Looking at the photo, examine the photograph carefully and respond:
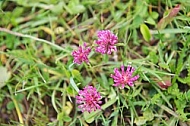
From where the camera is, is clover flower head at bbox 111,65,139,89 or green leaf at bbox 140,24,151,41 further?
green leaf at bbox 140,24,151,41

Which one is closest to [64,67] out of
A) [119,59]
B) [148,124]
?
[119,59]

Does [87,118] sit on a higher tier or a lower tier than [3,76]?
lower

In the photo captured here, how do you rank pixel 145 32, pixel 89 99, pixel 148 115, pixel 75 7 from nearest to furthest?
pixel 89 99
pixel 148 115
pixel 145 32
pixel 75 7

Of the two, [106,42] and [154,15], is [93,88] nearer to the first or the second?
[106,42]

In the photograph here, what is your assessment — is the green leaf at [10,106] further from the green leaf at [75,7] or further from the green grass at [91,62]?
the green leaf at [75,7]

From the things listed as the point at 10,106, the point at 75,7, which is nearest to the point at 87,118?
the point at 10,106

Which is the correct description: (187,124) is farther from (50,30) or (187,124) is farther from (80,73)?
(50,30)

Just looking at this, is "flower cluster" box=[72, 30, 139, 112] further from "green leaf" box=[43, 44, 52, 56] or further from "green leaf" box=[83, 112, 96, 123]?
"green leaf" box=[43, 44, 52, 56]

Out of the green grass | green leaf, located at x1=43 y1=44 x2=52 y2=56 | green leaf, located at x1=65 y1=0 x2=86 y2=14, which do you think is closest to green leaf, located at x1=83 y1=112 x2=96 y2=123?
the green grass
